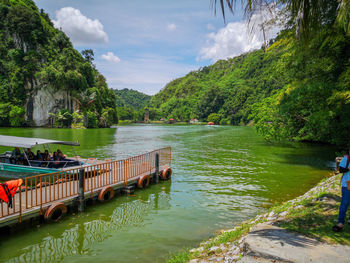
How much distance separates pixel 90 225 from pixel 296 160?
21847 mm

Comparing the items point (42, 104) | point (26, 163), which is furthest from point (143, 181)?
point (42, 104)

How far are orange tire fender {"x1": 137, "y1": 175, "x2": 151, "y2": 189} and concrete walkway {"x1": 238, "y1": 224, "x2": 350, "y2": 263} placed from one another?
8936 millimetres

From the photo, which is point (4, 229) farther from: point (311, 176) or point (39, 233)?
point (311, 176)

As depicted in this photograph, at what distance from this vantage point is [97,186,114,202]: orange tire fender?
11.2 meters

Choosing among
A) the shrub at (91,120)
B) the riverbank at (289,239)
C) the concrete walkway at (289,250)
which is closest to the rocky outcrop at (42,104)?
the shrub at (91,120)

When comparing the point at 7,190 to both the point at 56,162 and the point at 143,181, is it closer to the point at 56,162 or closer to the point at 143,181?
the point at 56,162

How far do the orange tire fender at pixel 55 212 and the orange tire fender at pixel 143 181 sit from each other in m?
4.88

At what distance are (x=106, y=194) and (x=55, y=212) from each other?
2722 mm

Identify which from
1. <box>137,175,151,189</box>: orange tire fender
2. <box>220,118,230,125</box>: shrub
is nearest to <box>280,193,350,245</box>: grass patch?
<box>137,175,151,189</box>: orange tire fender

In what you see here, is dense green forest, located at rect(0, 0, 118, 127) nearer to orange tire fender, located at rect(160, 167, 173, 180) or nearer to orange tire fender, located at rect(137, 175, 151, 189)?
orange tire fender, located at rect(160, 167, 173, 180)

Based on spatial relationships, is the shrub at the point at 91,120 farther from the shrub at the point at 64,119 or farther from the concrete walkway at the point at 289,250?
the concrete walkway at the point at 289,250

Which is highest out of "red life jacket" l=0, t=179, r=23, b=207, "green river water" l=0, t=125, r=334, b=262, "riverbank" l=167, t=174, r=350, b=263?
"red life jacket" l=0, t=179, r=23, b=207

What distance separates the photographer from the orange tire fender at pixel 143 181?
1390 cm

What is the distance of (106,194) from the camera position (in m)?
11.6
